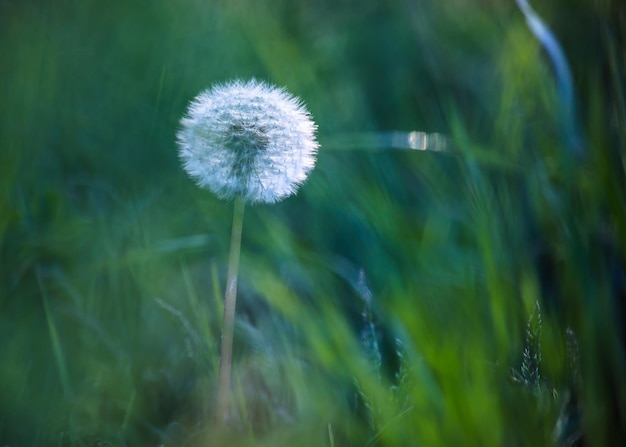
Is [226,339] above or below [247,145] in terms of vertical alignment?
below

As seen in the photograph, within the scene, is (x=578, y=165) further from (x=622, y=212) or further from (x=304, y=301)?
(x=304, y=301)

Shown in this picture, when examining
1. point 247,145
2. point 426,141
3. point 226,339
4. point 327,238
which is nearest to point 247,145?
point 247,145

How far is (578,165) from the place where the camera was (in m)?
1.65

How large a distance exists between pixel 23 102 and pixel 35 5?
1.76ft

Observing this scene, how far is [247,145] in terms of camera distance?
1.28 meters

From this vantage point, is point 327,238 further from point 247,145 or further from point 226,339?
point 226,339

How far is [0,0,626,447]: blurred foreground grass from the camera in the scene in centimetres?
122

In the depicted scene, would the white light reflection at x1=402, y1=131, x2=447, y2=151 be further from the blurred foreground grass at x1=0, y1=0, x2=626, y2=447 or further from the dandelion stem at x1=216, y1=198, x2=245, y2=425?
the dandelion stem at x1=216, y1=198, x2=245, y2=425

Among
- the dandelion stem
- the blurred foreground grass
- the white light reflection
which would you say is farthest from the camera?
the white light reflection

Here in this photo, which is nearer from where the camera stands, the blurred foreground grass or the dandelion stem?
the dandelion stem

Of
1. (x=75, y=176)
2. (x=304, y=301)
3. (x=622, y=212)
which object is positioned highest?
(x=75, y=176)

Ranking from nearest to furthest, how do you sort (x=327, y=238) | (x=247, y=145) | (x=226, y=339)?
(x=226, y=339)
(x=247, y=145)
(x=327, y=238)

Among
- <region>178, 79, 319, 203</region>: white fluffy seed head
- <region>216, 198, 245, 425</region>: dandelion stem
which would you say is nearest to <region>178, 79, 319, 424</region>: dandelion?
<region>178, 79, 319, 203</region>: white fluffy seed head

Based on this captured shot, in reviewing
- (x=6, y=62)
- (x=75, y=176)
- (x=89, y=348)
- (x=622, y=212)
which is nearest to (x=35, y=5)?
(x=6, y=62)
